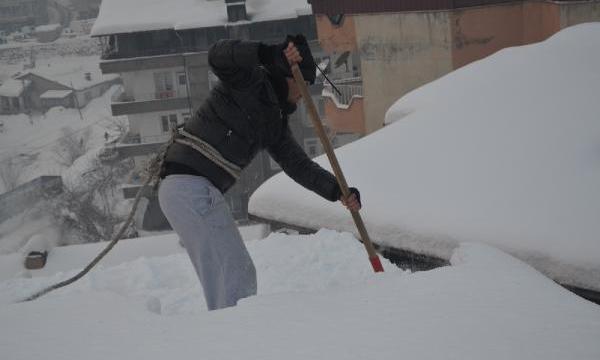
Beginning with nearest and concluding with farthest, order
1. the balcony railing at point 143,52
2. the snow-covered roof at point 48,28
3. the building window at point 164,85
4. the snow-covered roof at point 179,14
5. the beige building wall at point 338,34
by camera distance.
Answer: the beige building wall at point 338,34 < the snow-covered roof at point 179,14 < the balcony railing at point 143,52 < the building window at point 164,85 < the snow-covered roof at point 48,28

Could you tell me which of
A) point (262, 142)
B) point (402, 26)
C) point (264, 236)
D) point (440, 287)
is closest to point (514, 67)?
point (264, 236)

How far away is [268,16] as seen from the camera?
901 inches

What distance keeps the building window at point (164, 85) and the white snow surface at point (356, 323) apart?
21.8 metres

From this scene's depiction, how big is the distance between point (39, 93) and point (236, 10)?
22.4 meters

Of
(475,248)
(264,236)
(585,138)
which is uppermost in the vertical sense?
(585,138)

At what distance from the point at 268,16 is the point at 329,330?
21.2 metres

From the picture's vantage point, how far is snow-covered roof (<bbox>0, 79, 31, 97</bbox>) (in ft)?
129

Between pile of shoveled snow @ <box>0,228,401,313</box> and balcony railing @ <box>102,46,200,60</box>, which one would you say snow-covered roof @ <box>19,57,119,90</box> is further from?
pile of shoveled snow @ <box>0,228,401,313</box>

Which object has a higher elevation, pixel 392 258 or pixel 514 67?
pixel 514 67

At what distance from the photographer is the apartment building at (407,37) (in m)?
12.2

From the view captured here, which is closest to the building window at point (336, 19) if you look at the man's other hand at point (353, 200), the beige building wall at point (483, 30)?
the beige building wall at point (483, 30)

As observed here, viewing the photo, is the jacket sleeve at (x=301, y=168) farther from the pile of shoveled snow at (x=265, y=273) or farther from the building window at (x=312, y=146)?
the building window at (x=312, y=146)

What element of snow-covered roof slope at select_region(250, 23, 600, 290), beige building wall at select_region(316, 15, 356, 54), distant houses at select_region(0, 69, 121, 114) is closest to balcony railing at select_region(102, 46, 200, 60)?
beige building wall at select_region(316, 15, 356, 54)

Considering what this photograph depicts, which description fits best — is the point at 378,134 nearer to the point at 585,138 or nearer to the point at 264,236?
the point at 264,236
